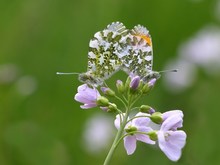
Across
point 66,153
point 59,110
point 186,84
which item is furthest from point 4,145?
point 186,84

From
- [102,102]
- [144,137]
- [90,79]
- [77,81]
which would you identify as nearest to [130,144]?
[144,137]

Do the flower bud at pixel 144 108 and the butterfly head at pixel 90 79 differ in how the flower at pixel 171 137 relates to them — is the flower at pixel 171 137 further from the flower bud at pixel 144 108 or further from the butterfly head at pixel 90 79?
the butterfly head at pixel 90 79

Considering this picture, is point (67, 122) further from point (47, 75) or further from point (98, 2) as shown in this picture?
point (98, 2)

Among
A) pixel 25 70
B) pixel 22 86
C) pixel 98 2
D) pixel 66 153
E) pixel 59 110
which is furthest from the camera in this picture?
pixel 98 2

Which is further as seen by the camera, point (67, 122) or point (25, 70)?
point (25, 70)

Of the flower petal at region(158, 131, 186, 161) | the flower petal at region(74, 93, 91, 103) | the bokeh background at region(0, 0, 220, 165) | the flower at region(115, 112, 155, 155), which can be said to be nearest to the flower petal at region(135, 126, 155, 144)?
the flower at region(115, 112, 155, 155)

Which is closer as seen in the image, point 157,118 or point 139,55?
point 157,118

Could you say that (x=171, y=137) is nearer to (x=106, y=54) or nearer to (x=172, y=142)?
(x=172, y=142)

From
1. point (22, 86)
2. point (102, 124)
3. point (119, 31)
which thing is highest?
point (119, 31)
